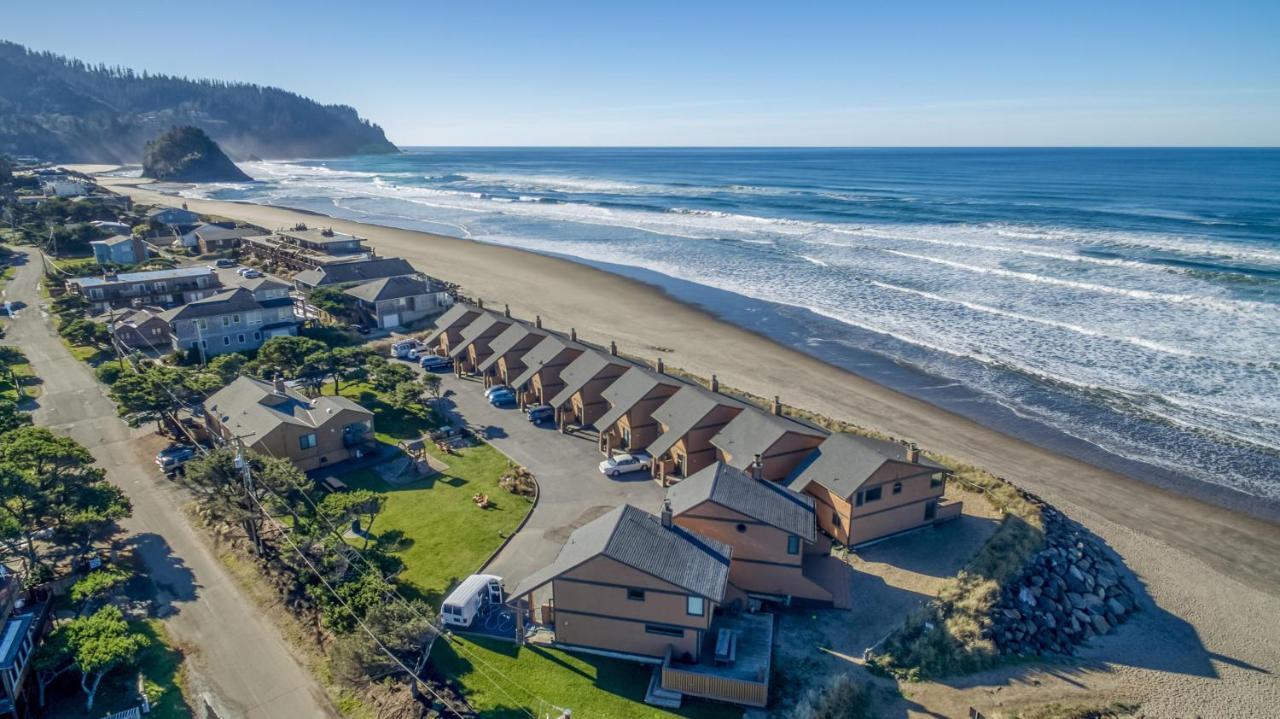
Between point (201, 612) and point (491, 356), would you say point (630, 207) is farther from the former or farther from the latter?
point (201, 612)

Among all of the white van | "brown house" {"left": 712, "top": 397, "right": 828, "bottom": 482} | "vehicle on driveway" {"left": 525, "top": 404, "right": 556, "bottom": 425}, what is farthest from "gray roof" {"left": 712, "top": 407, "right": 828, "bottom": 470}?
the white van

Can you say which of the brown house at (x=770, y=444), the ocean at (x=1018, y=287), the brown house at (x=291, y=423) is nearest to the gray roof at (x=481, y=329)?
the brown house at (x=291, y=423)

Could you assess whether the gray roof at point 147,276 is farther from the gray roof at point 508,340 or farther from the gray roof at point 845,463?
the gray roof at point 845,463

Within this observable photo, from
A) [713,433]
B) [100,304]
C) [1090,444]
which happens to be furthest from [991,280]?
[100,304]

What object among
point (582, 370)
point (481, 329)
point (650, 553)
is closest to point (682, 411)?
point (582, 370)

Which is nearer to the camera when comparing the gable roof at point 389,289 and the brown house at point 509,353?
the brown house at point 509,353

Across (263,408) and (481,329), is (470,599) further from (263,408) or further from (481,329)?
(481,329)

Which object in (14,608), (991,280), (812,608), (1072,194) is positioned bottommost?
(812,608)
